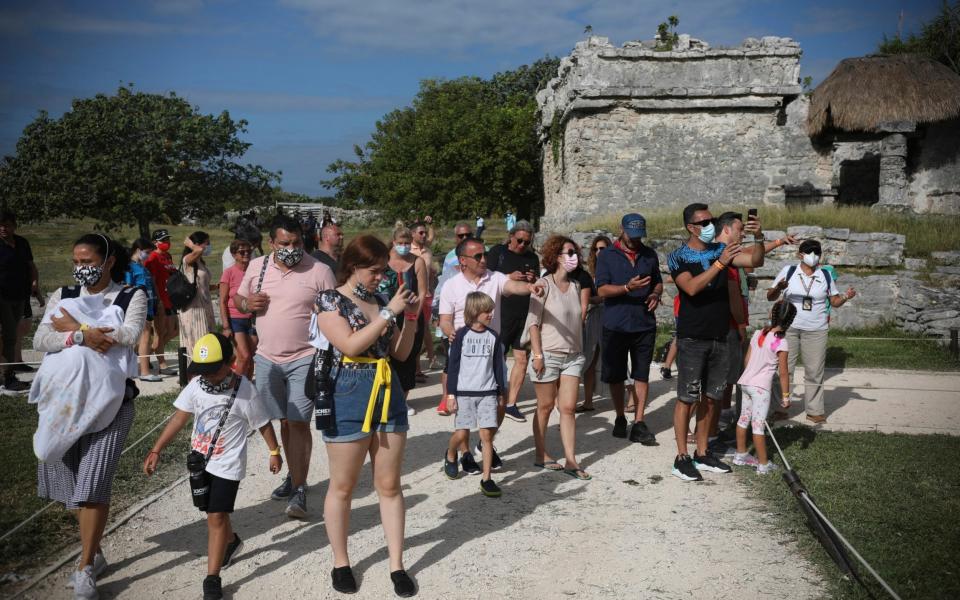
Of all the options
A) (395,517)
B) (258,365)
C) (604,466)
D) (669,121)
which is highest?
(669,121)

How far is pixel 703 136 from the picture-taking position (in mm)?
20578

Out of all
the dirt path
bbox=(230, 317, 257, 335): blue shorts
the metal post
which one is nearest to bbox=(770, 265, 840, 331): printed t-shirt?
the dirt path

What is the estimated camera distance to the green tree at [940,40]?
2505 centimetres

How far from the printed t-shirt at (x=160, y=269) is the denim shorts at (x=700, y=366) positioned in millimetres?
7114

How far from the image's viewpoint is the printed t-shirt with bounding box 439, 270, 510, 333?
6.39m

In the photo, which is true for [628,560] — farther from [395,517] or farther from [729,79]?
[729,79]

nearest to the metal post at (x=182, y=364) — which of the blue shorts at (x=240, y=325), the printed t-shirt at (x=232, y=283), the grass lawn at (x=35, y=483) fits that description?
the grass lawn at (x=35, y=483)

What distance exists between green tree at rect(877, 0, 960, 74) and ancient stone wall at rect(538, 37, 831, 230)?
831 centimetres

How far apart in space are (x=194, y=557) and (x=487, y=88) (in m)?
53.3

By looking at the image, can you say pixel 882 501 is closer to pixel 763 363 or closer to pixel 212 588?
pixel 763 363

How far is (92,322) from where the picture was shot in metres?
4.24

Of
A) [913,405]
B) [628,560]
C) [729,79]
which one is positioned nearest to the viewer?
[628,560]

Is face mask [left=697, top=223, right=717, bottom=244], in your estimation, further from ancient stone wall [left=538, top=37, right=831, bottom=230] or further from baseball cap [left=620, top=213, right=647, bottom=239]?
ancient stone wall [left=538, top=37, right=831, bottom=230]

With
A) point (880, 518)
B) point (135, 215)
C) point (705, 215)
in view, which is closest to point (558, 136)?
point (135, 215)
